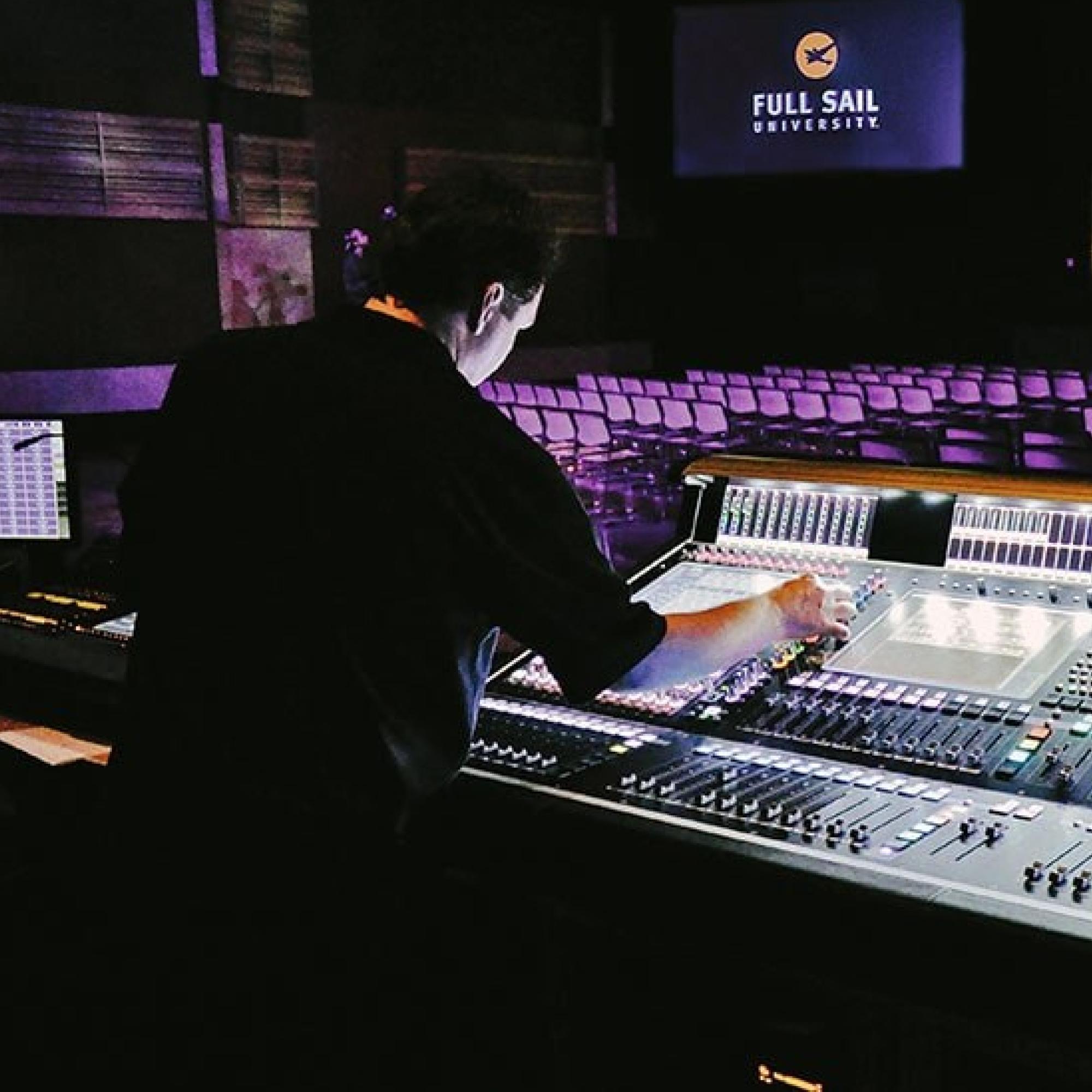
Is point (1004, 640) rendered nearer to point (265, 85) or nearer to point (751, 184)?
point (265, 85)

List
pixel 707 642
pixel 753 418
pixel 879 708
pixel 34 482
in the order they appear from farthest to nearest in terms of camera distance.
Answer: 1. pixel 753 418
2. pixel 34 482
3. pixel 879 708
4. pixel 707 642

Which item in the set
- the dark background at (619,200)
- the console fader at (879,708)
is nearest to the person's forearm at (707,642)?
the console fader at (879,708)

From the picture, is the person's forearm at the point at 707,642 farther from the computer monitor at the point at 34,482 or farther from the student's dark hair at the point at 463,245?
the computer monitor at the point at 34,482

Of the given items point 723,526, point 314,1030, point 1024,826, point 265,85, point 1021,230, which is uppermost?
point 265,85

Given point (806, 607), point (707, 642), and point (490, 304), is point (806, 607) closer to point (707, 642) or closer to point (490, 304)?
point (707, 642)

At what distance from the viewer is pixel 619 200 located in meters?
16.9

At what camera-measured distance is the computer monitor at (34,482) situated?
3.77m

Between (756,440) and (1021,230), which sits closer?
(756,440)

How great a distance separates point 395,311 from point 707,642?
1.82ft

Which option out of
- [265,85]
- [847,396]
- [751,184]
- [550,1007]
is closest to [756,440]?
[847,396]

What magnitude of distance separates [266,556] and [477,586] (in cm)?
24

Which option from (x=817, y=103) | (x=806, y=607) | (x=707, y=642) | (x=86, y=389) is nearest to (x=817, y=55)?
(x=817, y=103)

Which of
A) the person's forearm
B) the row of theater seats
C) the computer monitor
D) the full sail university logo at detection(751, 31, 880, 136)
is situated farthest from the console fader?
the full sail university logo at detection(751, 31, 880, 136)

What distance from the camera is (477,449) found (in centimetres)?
165
